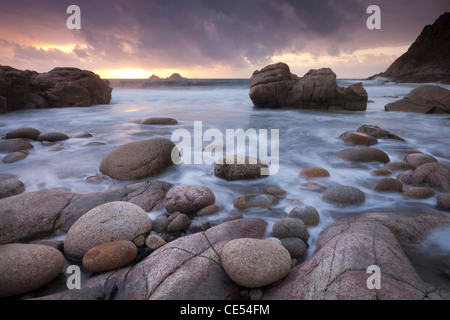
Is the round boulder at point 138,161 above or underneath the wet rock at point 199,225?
above

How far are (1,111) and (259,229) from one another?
47.1 feet

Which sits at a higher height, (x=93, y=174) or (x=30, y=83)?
(x=30, y=83)

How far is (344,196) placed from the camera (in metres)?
3.51

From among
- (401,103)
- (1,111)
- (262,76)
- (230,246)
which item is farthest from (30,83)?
(401,103)

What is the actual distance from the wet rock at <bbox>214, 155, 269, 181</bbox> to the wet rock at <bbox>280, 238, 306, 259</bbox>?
2.00 metres

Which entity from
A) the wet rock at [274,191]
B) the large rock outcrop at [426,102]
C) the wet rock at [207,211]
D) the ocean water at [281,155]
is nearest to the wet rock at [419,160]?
the ocean water at [281,155]

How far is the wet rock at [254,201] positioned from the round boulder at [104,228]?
1240 millimetres

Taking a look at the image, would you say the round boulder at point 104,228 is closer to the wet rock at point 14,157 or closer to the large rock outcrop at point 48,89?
the wet rock at point 14,157

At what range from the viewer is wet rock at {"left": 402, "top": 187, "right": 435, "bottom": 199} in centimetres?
351

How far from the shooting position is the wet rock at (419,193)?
3.51m

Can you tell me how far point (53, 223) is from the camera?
117 inches

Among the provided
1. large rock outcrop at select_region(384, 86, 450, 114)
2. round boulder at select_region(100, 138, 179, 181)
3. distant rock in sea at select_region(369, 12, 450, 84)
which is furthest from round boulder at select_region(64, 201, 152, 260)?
distant rock in sea at select_region(369, 12, 450, 84)

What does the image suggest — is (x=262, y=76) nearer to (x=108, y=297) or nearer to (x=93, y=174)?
(x=93, y=174)

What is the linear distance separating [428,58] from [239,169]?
7136cm
